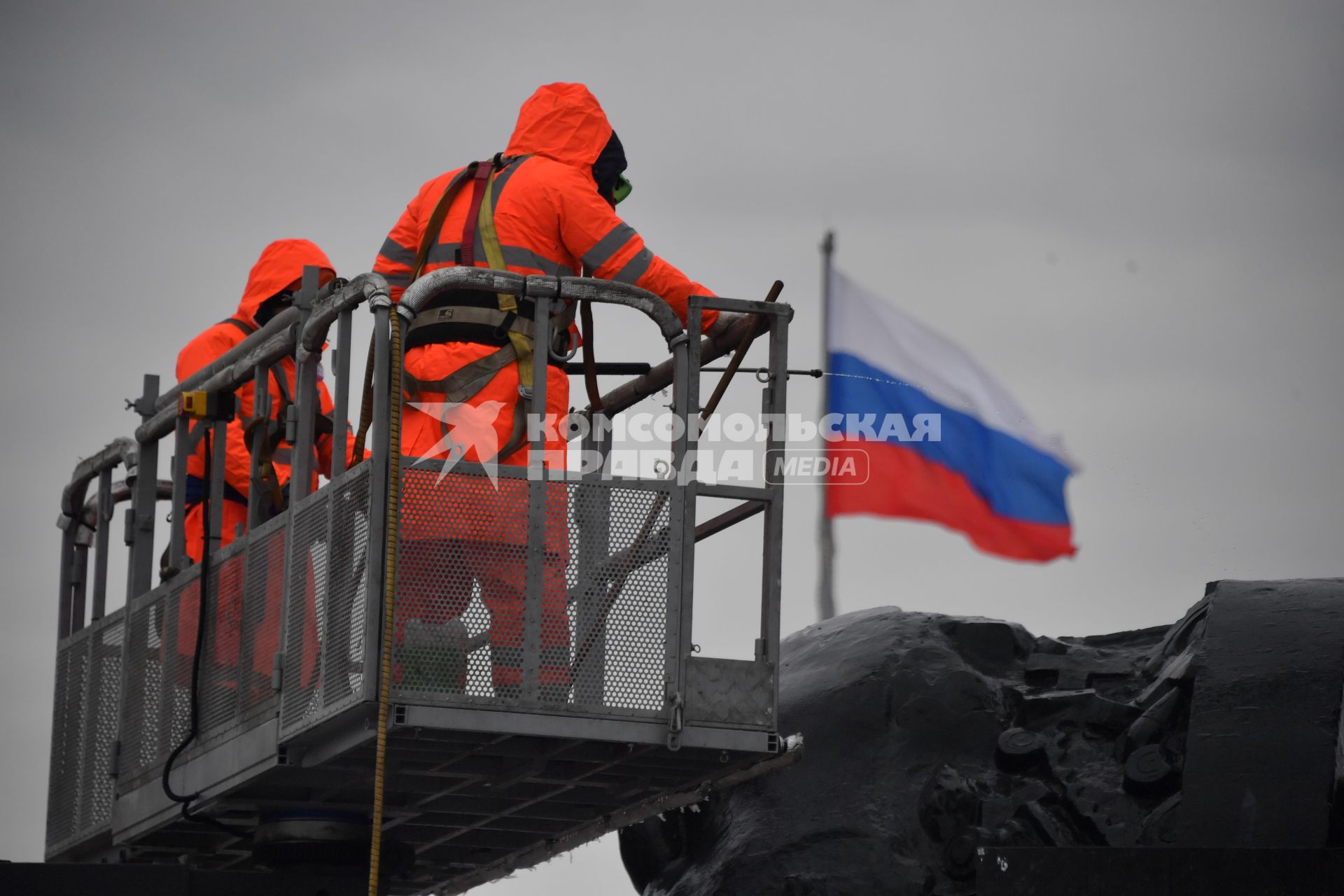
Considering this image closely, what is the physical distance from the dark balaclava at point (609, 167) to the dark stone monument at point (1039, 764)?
2.81 m

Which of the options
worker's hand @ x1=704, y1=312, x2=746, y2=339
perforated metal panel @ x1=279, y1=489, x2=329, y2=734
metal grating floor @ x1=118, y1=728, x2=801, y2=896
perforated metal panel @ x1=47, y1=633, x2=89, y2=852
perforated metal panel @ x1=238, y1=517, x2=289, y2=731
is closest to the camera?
perforated metal panel @ x1=279, y1=489, x2=329, y2=734

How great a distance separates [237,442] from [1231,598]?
4.99m

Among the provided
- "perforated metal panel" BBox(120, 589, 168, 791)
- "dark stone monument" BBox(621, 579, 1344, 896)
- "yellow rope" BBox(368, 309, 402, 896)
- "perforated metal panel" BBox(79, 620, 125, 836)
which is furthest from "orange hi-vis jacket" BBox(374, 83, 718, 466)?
"perforated metal panel" BBox(79, 620, 125, 836)

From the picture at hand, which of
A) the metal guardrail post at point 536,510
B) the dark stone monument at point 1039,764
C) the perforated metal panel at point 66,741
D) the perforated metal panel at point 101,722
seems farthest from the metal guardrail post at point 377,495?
the perforated metal panel at point 66,741

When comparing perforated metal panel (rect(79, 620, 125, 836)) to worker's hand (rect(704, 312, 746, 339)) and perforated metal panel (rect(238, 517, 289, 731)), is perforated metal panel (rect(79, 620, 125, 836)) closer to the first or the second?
perforated metal panel (rect(238, 517, 289, 731))

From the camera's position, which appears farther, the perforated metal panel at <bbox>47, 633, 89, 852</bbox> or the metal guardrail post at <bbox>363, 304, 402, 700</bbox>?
the perforated metal panel at <bbox>47, 633, 89, 852</bbox>

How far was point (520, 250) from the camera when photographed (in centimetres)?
955

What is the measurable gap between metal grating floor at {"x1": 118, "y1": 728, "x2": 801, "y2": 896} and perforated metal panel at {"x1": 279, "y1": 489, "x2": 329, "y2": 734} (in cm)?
27

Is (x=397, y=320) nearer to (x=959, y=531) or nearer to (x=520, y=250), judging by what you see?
(x=520, y=250)

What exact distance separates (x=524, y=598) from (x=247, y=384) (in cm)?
299

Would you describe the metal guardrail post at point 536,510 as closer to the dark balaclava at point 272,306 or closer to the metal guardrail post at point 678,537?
the metal guardrail post at point 678,537

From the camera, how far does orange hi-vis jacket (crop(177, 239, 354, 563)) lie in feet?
35.3

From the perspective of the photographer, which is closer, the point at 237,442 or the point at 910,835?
the point at 910,835

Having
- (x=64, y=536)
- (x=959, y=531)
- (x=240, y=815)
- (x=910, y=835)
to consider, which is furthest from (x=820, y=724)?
(x=959, y=531)
